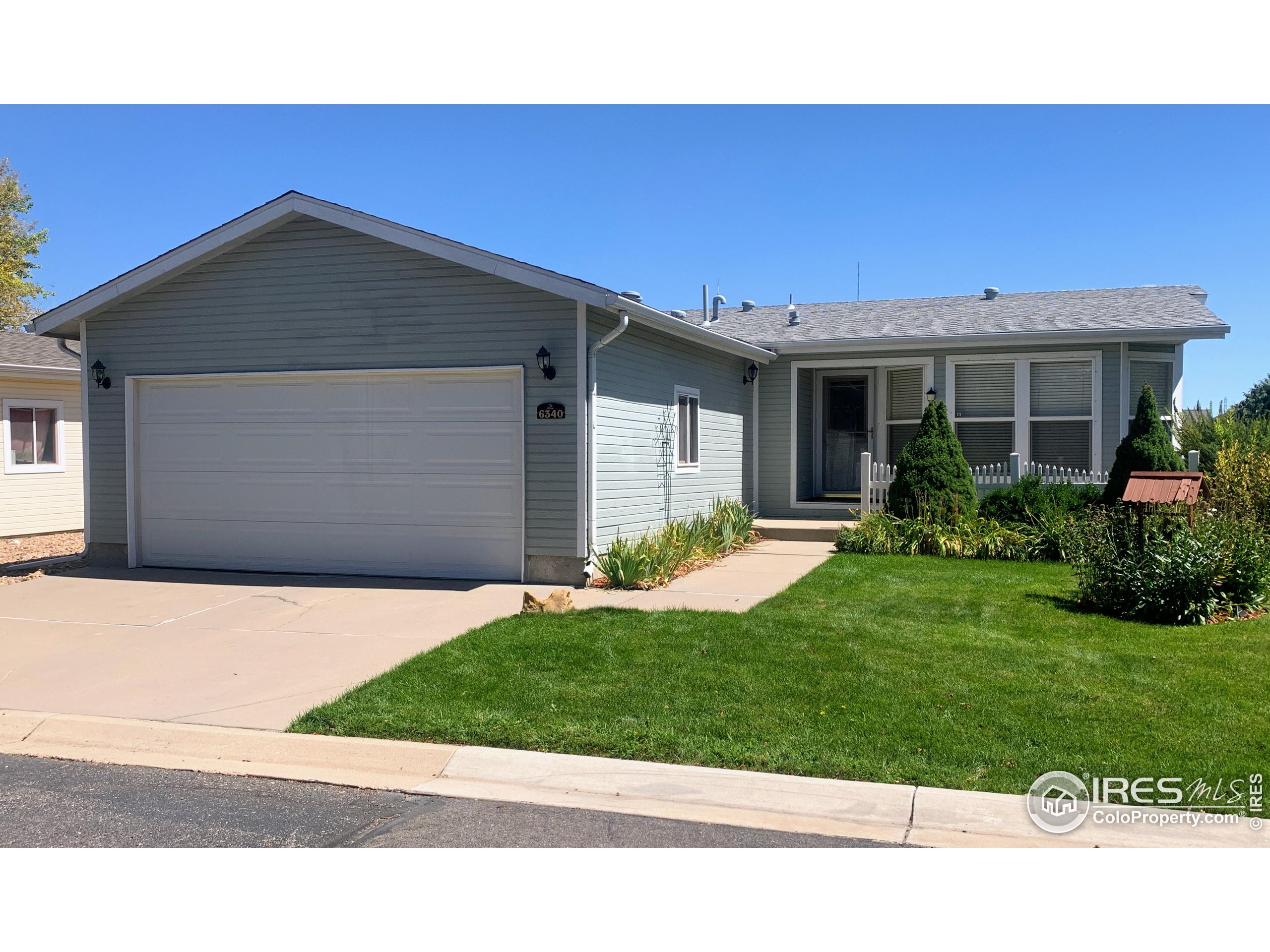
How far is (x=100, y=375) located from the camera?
12125 mm

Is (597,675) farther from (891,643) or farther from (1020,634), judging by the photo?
(1020,634)

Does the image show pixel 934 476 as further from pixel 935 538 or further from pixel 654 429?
pixel 654 429

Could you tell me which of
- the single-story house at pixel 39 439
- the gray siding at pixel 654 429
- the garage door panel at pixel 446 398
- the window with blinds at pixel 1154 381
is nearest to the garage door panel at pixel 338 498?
the garage door panel at pixel 446 398

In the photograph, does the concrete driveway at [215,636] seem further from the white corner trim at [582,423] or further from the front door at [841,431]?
the front door at [841,431]

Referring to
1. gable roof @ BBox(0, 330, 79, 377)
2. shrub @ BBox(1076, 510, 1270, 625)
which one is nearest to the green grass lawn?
shrub @ BBox(1076, 510, 1270, 625)

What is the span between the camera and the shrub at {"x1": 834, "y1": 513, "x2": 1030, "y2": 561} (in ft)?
39.8

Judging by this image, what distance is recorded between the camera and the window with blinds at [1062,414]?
14695 mm

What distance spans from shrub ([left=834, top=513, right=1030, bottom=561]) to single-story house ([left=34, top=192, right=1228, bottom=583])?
7.81 ft

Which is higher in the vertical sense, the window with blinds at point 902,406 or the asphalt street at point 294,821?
the window with blinds at point 902,406

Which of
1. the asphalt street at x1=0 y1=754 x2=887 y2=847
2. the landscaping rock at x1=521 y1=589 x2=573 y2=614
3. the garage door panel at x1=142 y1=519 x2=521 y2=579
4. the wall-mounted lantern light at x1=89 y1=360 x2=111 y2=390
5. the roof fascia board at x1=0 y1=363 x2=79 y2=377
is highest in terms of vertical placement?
the roof fascia board at x1=0 y1=363 x2=79 y2=377

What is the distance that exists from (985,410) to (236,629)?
1136 cm

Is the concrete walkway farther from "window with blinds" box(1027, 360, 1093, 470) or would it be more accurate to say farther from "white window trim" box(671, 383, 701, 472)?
"window with blinds" box(1027, 360, 1093, 470)

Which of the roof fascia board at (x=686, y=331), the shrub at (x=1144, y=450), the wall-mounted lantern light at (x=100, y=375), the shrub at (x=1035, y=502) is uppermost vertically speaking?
the roof fascia board at (x=686, y=331)

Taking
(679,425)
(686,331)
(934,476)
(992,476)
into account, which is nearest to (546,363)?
(686,331)
